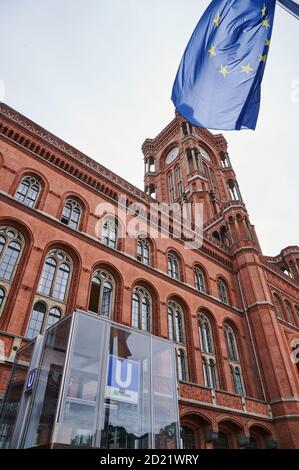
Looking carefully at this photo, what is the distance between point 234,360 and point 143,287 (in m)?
7.83

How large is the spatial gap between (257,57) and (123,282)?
466 inches

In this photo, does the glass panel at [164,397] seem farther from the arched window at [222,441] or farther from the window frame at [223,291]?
the window frame at [223,291]

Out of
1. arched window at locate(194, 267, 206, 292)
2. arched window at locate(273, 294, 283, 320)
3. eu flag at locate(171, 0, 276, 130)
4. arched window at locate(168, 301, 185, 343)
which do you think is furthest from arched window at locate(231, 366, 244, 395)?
eu flag at locate(171, 0, 276, 130)

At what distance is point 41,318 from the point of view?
12.9m

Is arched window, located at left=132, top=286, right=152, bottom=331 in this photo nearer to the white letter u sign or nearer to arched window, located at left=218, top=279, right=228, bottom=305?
arched window, located at left=218, top=279, right=228, bottom=305

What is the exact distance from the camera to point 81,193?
17.7 metres

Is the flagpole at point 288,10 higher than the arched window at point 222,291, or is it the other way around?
the arched window at point 222,291

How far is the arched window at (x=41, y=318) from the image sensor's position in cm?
1238

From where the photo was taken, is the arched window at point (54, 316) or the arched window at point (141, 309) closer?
the arched window at point (54, 316)

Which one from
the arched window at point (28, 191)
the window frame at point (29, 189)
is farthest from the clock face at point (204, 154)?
the arched window at point (28, 191)

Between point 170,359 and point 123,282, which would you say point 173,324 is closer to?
point 123,282

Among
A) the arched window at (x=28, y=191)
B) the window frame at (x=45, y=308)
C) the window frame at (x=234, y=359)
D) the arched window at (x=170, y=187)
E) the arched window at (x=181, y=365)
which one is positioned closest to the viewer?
the window frame at (x=45, y=308)

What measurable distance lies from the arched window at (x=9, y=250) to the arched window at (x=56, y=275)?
4.42ft

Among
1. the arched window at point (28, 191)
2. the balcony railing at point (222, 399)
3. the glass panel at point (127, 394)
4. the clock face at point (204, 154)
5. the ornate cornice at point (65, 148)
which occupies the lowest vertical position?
the glass panel at point (127, 394)
